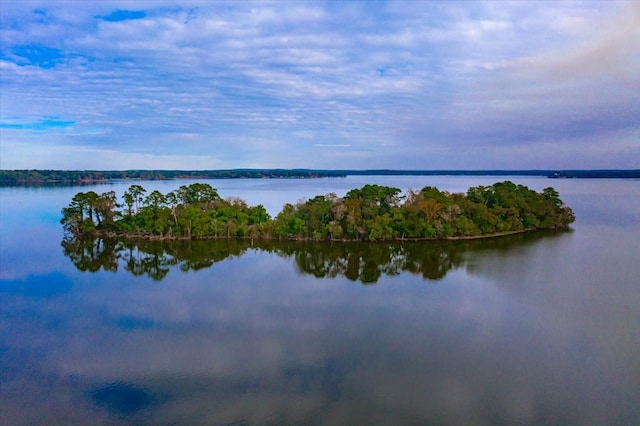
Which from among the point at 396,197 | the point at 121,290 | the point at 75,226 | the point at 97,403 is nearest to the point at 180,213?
the point at 75,226

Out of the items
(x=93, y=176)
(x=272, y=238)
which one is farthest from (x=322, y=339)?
(x=93, y=176)

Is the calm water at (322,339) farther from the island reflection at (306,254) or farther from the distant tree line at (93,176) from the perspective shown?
the distant tree line at (93,176)

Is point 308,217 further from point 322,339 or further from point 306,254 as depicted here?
point 322,339

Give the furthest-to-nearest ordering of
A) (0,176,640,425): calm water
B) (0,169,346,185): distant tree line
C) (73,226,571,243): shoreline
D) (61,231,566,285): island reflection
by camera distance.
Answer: (0,169,346,185): distant tree line → (73,226,571,243): shoreline → (61,231,566,285): island reflection → (0,176,640,425): calm water

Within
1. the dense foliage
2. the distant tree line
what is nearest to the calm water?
the dense foliage

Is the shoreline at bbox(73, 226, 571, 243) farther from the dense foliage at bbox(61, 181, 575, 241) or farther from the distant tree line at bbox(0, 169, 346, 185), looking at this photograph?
the distant tree line at bbox(0, 169, 346, 185)
